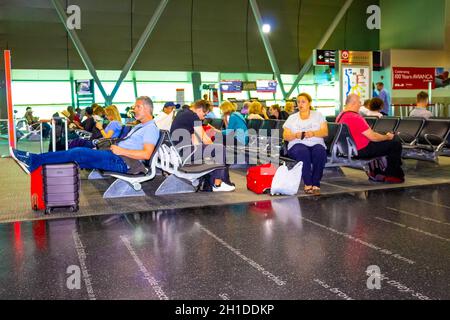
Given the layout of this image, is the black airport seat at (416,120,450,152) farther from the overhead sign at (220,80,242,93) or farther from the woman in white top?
the overhead sign at (220,80,242,93)

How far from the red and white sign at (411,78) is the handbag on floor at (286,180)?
16772 mm

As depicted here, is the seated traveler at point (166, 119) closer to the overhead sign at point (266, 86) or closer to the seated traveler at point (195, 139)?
the seated traveler at point (195, 139)

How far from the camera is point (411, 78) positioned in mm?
21953

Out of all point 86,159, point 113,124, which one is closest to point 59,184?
point 86,159

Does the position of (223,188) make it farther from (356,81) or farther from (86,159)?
(356,81)

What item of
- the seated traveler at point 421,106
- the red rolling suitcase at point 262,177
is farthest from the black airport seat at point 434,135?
the red rolling suitcase at point 262,177

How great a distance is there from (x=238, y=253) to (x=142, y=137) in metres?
2.65

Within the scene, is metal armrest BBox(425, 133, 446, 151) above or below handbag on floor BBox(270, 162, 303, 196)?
above

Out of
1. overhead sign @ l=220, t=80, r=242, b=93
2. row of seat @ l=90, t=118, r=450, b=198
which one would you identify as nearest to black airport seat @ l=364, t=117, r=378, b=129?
row of seat @ l=90, t=118, r=450, b=198

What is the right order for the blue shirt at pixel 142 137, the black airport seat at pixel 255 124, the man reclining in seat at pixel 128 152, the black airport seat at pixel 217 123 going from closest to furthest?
the man reclining in seat at pixel 128 152
the blue shirt at pixel 142 137
the black airport seat at pixel 255 124
the black airport seat at pixel 217 123

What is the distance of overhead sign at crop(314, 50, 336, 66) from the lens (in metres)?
19.8

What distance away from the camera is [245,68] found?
25.1 m

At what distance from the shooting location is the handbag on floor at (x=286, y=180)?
6.51 metres

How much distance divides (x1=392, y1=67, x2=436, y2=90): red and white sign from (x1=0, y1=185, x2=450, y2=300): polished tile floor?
1715 cm
